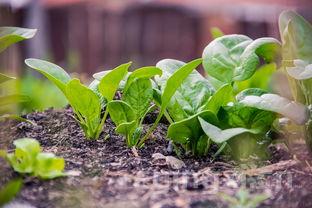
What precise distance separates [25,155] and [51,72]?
0.40 metres

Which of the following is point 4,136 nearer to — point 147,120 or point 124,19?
point 147,120

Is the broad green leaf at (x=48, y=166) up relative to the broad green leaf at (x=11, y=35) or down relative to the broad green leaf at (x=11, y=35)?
down

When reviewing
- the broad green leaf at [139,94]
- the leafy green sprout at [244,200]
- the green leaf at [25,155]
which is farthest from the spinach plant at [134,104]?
the leafy green sprout at [244,200]

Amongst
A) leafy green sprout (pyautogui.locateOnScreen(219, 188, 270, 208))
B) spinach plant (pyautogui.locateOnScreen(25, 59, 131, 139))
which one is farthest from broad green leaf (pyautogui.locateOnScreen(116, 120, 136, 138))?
leafy green sprout (pyautogui.locateOnScreen(219, 188, 270, 208))

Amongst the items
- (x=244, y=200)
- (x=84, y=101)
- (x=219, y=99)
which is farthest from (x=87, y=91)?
(x=244, y=200)

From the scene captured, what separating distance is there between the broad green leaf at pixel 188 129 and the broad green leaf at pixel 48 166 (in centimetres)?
39

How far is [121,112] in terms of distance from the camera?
1.66 metres

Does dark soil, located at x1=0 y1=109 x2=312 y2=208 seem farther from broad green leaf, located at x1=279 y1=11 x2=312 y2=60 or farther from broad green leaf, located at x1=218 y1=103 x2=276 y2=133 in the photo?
broad green leaf, located at x1=279 y1=11 x2=312 y2=60

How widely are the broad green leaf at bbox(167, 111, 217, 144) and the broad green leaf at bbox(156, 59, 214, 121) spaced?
70mm

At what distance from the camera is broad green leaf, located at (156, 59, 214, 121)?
5.47 feet

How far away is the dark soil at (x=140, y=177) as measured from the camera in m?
1.24

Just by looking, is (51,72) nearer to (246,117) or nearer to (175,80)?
(175,80)

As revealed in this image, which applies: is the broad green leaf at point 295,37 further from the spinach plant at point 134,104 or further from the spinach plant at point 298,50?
the spinach plant at point 134,104

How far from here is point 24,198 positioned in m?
1.25
